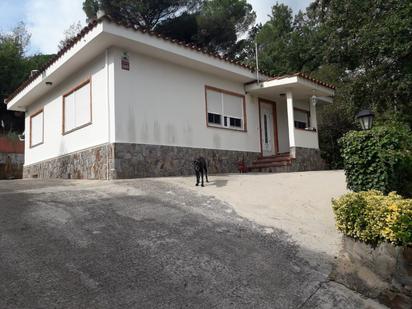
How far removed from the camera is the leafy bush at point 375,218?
5.30m

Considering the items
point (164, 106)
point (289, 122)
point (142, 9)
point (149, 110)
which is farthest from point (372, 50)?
point (142, 9)

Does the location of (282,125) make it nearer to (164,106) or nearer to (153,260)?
(164,106)

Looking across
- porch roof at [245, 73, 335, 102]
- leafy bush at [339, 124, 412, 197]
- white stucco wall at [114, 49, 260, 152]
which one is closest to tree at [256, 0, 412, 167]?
porch roof at [245, 73, 335, 102]

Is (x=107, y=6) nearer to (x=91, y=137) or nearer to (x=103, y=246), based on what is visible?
(x=91, y=137)

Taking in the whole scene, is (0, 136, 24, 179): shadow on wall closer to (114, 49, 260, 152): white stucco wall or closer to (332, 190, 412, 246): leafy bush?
(114, 49, 260, 152): white stucco wall

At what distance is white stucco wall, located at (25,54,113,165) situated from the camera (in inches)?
470

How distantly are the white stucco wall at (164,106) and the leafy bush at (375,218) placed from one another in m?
7.11

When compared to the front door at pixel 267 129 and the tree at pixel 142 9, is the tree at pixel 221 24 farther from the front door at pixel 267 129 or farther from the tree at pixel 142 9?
the front door at pixel 267 129

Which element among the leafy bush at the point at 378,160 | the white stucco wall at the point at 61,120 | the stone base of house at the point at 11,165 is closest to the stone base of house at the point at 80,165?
the white stucco wall at the point at 61,120

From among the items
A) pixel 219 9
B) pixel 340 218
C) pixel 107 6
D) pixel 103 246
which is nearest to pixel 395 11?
pixel 340 218

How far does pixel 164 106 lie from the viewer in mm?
12766

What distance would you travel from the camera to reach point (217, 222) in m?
6.95

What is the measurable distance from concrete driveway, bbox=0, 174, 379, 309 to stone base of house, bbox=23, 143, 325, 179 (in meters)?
3.66

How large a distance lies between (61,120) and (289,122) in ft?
26.5
